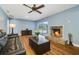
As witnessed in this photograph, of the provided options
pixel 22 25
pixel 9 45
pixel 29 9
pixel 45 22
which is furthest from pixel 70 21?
pixel 9 45

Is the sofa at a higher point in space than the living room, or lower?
lower

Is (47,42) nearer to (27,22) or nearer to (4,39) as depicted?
(27,22)

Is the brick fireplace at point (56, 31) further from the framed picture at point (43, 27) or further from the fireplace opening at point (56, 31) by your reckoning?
the framed picture at point (43, 27)

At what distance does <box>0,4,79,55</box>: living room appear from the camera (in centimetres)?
203

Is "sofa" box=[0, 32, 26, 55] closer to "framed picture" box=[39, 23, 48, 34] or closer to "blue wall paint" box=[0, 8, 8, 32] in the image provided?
"blue wall paint" box=[0, 8, 8, 32]

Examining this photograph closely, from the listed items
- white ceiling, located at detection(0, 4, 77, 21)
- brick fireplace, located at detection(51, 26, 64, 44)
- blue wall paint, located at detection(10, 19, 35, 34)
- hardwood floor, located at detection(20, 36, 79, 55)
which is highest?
white ceiling, located at detection(0, 4, 77, 21)

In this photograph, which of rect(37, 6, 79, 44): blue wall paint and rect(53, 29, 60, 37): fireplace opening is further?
rect(53, 29, 60, 37): fireplace opening

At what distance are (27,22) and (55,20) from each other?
21.9 inches

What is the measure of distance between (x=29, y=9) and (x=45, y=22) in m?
0.41

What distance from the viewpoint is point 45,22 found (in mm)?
2162

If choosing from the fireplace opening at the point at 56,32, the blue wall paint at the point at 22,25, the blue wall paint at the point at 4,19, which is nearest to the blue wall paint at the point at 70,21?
the fireplace opening at the point at 56,32

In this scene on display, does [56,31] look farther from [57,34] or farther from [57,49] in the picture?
[57,49]

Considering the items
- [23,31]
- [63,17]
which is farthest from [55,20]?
[23,31]

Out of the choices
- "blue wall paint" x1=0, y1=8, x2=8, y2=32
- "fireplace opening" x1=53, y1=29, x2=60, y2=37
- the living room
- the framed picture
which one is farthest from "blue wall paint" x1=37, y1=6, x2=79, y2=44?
"blue wall paint" x1=0, y1=8, x2=8, y2=32
